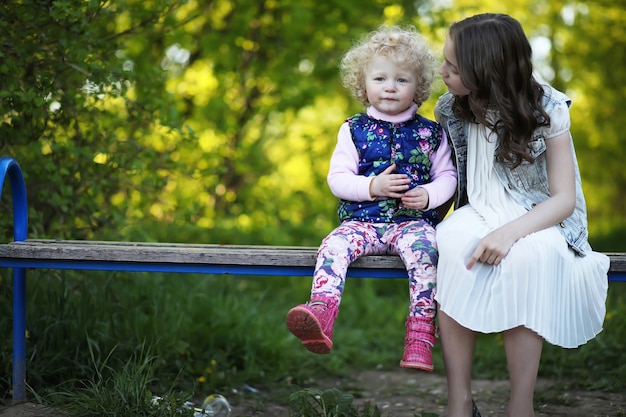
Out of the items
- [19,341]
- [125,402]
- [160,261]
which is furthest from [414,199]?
[19,341]

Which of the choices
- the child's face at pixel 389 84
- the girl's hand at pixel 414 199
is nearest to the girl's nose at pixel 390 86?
the child's face at pixel 389 84

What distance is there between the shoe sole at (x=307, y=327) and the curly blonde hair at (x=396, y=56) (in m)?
1.07

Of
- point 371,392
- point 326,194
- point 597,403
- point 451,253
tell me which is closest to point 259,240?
point 326,194

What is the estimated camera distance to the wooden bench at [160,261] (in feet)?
9.05

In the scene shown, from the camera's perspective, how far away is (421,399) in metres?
3.68

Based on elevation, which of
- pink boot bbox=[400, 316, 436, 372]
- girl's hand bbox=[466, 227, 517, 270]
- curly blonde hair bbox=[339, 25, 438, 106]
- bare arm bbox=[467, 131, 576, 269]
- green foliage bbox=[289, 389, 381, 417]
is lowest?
green foliage bbox=[289, 389, 381, 417]

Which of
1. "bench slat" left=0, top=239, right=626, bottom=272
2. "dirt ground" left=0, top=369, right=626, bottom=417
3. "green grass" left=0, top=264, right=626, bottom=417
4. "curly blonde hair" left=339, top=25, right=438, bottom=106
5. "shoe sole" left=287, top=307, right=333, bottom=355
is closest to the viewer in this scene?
"shoe sole" left=287, top=307, right=333, bottom=355

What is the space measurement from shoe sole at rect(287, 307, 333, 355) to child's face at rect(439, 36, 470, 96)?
38.8 inches

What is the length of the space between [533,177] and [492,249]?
46 centimetres

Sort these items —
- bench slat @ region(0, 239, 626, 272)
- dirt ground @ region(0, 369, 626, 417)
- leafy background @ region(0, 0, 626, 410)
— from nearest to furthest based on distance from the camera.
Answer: bench slat @ region(0, 239, 626, 272) → dirt ground @ region(0, 369, 626, 417) → leafy background @ region(0, 0, 626, 410)

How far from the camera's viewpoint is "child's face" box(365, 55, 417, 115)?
2936 mm

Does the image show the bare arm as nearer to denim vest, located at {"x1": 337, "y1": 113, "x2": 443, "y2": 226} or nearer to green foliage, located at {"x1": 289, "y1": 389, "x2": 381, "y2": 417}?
denim vest, located at {"x1": 337, "y1": 113, "x2": 443, "y2": 226}

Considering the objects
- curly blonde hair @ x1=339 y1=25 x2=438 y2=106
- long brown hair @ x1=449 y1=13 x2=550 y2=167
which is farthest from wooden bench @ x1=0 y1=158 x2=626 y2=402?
curly blonde hair @ x1=339 y1=25 x2=438 y2=106

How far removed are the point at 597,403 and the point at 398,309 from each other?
2.10 m
